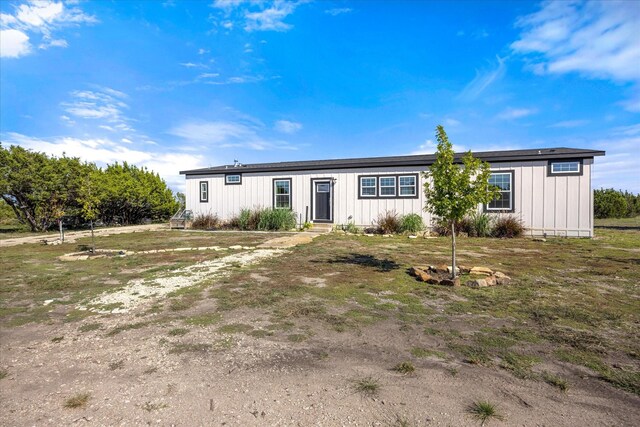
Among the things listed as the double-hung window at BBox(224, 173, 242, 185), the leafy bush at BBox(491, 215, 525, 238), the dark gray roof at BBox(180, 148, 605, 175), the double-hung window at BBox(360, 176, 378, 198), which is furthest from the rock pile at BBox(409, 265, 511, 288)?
the double-hung window at BBox(224, 173, 242, 185)

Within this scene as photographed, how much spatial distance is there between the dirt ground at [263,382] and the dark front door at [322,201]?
45.5 feet

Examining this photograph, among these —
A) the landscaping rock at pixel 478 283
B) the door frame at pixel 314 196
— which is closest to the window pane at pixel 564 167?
the door frame at pixel 314 196

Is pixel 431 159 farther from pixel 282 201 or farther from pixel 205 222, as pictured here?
pixel 205 222

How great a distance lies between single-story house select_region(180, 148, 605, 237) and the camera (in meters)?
13.5

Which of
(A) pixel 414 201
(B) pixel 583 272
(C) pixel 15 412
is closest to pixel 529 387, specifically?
(C) pixel 15 412

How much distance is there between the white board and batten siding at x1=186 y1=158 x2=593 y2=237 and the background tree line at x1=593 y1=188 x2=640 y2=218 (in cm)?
1445

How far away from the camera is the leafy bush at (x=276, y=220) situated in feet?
55.6

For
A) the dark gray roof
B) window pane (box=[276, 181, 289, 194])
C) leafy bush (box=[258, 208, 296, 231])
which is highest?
the dark gray roof

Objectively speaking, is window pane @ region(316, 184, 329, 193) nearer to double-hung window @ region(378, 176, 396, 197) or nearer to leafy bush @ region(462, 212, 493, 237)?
double-hung window @ region(378, 176, 396, 197)

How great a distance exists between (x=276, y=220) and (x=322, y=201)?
8.95ft

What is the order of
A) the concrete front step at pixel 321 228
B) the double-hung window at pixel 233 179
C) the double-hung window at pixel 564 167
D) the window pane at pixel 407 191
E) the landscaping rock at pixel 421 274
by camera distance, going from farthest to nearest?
the double-hung window at pixel 233 179 < the concrete front step at pixel 321 228 < the window pane at pixel 407 191 < the double-hung window at pixel 564 167 < the landscaping rock at pixel 421 274

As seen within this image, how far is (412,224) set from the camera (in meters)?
14.9

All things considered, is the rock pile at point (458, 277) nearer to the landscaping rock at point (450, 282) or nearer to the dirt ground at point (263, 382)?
the landscaping rock at point (450, 282)

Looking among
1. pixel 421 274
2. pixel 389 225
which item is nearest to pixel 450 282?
pixel 421 274
